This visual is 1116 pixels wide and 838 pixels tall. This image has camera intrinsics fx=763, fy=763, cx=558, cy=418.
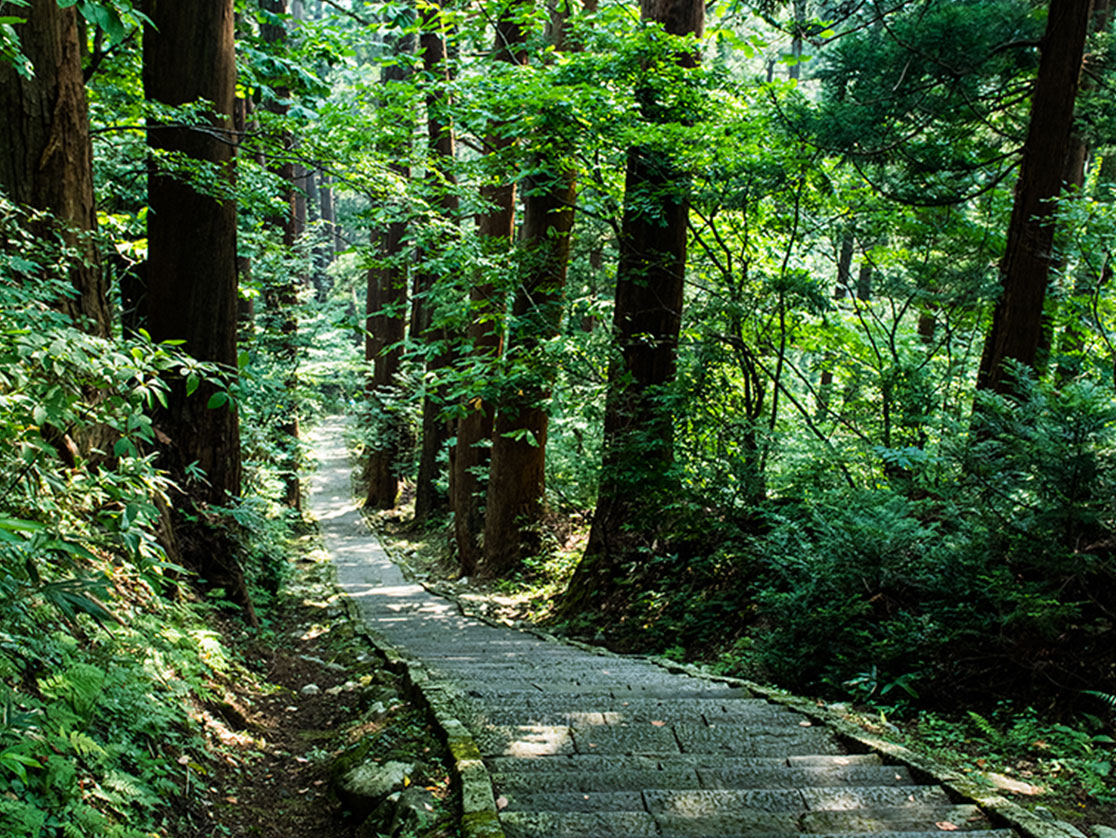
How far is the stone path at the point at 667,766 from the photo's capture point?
2.96 m

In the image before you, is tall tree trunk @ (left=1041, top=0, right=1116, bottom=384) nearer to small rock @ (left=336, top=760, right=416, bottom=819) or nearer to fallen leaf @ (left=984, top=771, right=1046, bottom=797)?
fallen leaf @ (left=984, top=771, right=1046, bottom=797)

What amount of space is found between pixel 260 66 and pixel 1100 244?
27.0 feet

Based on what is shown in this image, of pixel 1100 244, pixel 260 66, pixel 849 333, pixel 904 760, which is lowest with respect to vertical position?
pixel 904 760

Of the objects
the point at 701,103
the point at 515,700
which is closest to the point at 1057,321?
the point at 701,103

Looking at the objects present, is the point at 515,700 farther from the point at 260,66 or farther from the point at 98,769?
the point at 260,66

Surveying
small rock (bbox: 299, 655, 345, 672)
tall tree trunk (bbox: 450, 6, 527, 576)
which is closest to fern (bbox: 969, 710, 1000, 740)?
small rock (bbox: 299, 655, 345, 672)

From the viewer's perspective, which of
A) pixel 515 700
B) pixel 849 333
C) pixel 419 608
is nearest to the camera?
pixel 515 700

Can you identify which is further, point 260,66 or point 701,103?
point 701,103

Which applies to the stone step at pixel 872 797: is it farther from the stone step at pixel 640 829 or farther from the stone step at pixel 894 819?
the stone step at pixel 640 829

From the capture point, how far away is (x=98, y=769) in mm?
2945

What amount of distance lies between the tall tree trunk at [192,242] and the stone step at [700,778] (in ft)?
13.9

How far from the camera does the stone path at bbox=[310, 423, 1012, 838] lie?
2.96 metres

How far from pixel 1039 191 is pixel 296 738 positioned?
309 inches

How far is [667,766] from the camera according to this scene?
3.54 meters
